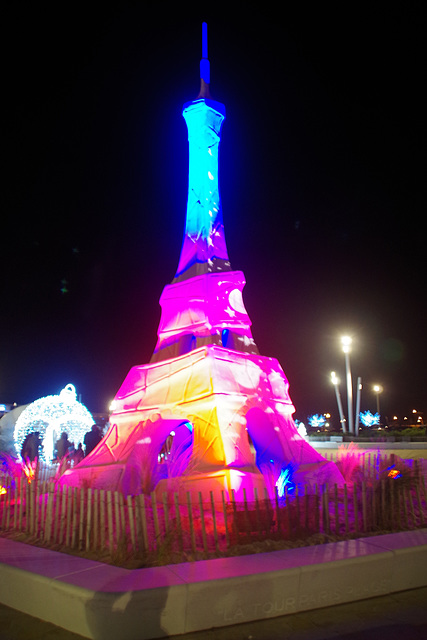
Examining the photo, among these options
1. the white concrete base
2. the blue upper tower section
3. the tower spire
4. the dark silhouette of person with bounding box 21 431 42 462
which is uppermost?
the tower spire

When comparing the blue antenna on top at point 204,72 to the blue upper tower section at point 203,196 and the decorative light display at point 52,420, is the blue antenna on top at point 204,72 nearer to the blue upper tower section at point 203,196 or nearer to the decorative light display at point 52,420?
the blue upper tower section at point 203,196

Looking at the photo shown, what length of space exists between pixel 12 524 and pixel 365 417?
160ft

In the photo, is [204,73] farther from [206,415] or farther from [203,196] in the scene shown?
[206,415]

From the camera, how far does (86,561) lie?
580 cm

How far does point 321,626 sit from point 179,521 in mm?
2491

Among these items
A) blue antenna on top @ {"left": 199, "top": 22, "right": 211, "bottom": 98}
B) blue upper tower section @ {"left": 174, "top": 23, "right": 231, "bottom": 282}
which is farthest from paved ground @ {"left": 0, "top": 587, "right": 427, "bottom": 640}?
blue antenna on top @ {"left": 199, "top": 22, "right": 211, "bottom": 98}

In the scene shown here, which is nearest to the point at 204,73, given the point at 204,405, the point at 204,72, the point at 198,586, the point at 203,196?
the point at 204,72

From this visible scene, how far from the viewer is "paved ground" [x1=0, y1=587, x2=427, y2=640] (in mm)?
4574

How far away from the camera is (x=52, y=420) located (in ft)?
75.7

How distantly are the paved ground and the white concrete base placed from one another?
95 millimetres

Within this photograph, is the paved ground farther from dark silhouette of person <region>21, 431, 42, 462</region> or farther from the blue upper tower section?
dark silhouette of person <region>21, 431, 42, 462</region>

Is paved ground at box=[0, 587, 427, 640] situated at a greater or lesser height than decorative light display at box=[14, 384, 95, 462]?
lesser

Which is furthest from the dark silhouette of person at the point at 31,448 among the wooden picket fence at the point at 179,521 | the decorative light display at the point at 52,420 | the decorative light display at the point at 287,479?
the decorative light display at the point at 287,479

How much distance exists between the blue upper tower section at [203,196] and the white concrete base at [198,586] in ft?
41.1
